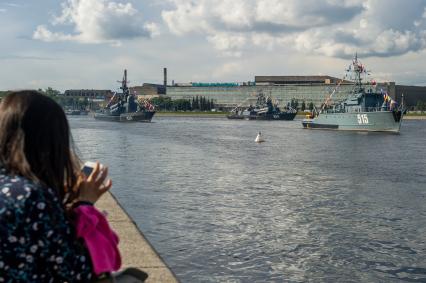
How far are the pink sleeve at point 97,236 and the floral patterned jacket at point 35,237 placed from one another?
0.04 meters

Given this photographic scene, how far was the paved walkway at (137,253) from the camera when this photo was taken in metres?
5.93

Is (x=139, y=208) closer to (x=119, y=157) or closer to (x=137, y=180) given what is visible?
(x=137, y=180)

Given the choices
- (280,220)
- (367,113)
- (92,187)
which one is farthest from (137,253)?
(367,113)

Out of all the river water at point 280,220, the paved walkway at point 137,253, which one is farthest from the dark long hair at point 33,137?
the river water at point 280,220

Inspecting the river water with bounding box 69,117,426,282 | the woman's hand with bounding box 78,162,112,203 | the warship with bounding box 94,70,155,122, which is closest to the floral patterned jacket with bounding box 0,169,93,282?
the woman's hand with bounding box 78,162,112,203

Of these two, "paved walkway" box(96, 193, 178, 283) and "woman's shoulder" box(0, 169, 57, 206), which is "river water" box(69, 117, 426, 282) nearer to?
"paved walkway" box(96, 193, 178, 283)

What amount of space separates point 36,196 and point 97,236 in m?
0.37

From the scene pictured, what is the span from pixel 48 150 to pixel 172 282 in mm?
3353

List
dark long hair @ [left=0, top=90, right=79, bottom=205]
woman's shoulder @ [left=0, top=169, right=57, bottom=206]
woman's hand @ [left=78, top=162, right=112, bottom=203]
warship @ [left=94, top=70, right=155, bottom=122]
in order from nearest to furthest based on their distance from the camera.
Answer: woman's shoulder @ [left=0, top=169, right=57, bottom=206] < dark long hair @ [left=0, top=90, right=79, bottom=205] < woman's hand @ [left=78, top=162, right=112, bottom=203] < warship @ [left=94, top=70, right=155, bottom=122]

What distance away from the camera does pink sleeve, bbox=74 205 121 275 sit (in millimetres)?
2672

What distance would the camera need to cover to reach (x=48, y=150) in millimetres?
2637

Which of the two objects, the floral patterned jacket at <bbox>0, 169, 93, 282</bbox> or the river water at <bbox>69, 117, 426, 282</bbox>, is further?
the river water at <bbox>69, 117, 426, 282</bbox>

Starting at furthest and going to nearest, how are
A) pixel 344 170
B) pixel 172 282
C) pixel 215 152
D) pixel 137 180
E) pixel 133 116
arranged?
pixel 133 116
pixel 215 152
pixel 344 170
pixel 137 180
pixel 172 282

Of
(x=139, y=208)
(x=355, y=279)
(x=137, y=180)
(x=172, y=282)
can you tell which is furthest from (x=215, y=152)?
(x=172, y=282)
